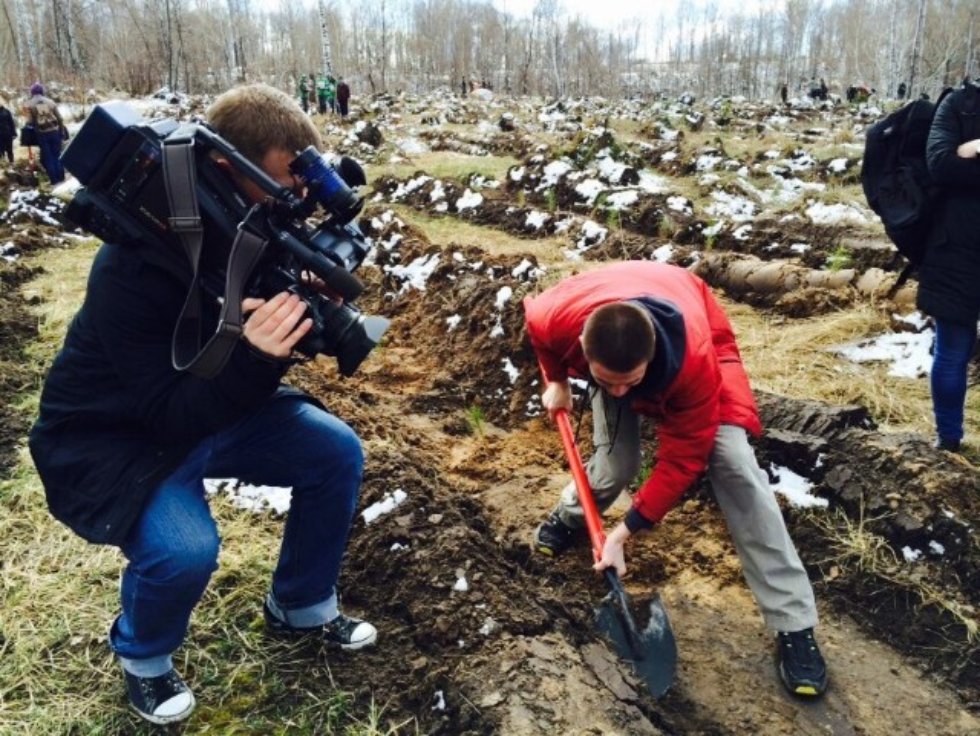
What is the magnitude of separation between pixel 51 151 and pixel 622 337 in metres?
13.1

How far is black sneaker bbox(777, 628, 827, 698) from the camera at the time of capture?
8.95 feet

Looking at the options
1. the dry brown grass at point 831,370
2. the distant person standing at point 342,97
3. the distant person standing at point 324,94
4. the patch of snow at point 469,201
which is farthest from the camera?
the distant person standing at point 324,94

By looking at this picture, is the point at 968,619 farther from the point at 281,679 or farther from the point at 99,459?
the point at 99,459

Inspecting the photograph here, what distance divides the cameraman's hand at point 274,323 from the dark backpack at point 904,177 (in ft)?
9.76

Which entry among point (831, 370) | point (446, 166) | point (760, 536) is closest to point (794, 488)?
point (760, 536)

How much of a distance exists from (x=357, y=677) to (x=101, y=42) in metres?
47.9

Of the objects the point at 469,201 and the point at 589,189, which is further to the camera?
the point at 469,201

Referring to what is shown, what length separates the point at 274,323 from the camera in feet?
5.82

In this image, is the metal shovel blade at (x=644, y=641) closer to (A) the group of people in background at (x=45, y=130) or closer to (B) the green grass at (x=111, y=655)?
(B) the green grass at (x=111, y=655)

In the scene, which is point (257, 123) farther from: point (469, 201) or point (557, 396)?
point (469, 201)

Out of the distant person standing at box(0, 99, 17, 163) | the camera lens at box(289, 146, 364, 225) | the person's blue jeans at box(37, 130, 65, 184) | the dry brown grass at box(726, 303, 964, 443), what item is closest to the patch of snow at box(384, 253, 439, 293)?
the dry brown grass at box(726, 303, 964, 443)

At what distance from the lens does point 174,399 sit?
6.20 feet

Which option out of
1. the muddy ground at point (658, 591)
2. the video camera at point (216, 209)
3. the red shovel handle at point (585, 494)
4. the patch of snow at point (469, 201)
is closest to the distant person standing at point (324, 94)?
the patch of snow at point (469, 201)

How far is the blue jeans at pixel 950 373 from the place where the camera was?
3.60m
